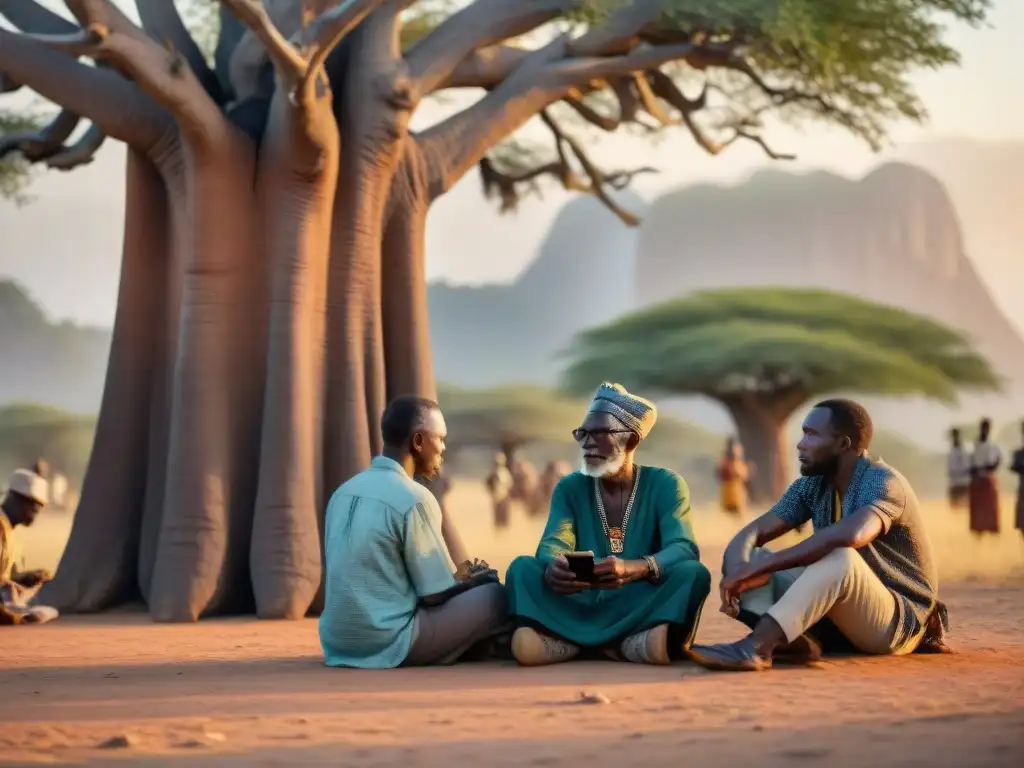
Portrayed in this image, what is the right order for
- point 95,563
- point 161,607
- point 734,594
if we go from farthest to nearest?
point 95,563
point 161,607
point 734,594

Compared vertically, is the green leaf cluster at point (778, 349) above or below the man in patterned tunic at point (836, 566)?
above

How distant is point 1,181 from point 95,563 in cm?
659

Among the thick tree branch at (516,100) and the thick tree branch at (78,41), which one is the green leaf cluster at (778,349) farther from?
the thick tree branch at (78,41)

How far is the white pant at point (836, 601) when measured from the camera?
7133 millimetres

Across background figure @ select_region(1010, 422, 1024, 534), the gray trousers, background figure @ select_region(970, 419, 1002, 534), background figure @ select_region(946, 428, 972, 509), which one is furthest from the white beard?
background figure @ select_region(946, 428, 972, 509)

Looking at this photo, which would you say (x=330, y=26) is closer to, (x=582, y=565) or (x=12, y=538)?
(x=12, y=538)

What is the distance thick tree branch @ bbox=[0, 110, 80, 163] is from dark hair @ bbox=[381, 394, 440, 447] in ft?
22.7

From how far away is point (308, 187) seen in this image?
11.9m

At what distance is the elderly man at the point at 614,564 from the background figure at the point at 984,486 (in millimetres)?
12551

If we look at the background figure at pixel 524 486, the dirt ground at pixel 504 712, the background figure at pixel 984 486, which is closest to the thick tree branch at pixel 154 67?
the dirt ground at pixel 504 712

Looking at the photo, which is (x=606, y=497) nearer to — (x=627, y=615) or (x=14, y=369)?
(x=627, y=615)

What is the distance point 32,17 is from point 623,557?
7088 mm

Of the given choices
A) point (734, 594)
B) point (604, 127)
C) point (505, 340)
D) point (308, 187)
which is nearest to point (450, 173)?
point (308, 187)

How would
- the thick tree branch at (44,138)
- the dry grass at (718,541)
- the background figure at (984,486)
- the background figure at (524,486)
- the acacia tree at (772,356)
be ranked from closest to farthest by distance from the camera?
the thick tree branch at (44,138), the dry grass at (718,541), the background figure at (984,486), the background figure at (524,486), the acacia tree at (772,356)
